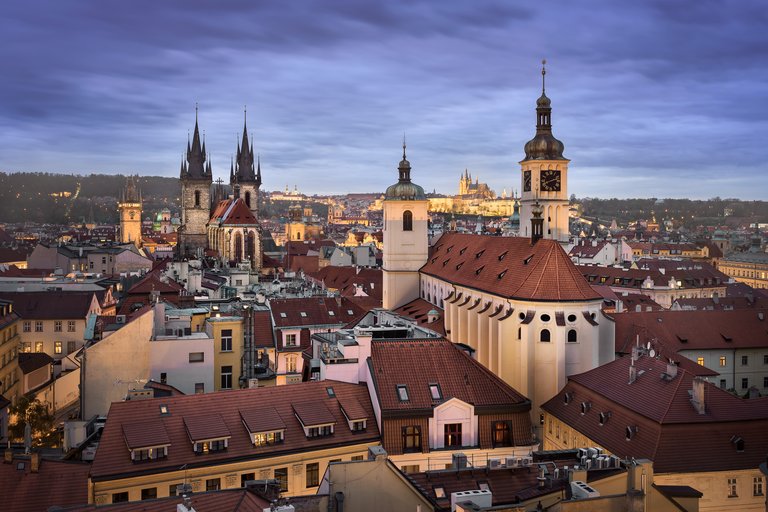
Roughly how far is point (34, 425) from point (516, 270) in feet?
101

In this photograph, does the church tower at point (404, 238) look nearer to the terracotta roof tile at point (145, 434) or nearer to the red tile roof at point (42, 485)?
the terracotta roof tile at point (145, 434)

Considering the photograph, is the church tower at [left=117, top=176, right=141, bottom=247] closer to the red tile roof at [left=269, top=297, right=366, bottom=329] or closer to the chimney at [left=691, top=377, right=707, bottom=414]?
the red tile roof at [left=269, top=297, right=366, bottom=329]

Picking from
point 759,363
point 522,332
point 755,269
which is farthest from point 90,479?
point 755,269

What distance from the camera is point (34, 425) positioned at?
40.2 m

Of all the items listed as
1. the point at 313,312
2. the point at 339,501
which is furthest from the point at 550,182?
the point at 339,501

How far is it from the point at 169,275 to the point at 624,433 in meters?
62.0

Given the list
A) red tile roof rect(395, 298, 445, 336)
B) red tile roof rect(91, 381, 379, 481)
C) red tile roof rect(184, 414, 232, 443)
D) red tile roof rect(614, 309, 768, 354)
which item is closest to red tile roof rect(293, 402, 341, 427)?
red tile roof rect(91, 381, 379, 481)

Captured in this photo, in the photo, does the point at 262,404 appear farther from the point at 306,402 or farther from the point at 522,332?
the point at 522,332

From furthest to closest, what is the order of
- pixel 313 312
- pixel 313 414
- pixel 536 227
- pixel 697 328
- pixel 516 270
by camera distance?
1. pixel 697 328
2. pixel 313 312
3. pixel 536 227
4. pixel 516 270
5. pixel 313 414

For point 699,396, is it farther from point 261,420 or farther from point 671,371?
point 261,420

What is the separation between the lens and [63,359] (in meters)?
58.5

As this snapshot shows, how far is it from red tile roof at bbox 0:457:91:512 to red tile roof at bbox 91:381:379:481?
1.41 metres

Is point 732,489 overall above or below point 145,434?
below

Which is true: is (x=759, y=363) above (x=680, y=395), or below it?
below
